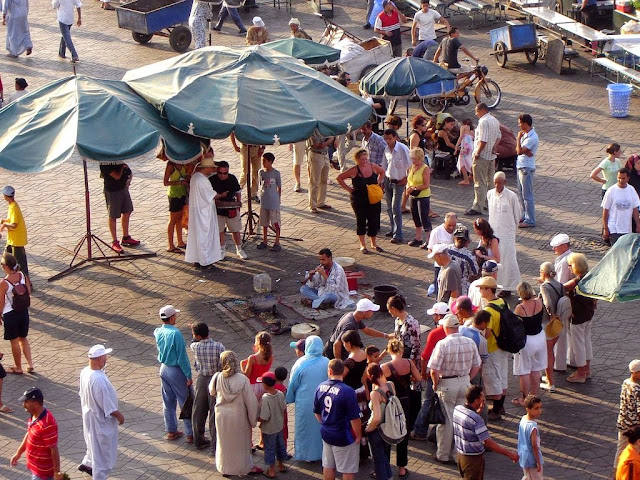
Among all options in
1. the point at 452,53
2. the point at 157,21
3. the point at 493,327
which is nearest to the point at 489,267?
the point at 493,327

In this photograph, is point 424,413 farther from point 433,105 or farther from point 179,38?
point 179,38

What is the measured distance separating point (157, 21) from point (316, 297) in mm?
13234

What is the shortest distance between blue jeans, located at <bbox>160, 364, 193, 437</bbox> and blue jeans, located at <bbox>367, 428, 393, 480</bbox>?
1987mm

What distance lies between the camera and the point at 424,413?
1111 cm

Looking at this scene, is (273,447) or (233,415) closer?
(233,415)

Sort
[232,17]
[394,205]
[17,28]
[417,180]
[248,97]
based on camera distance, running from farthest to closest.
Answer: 1. [232,17]
2. [17,28]
3. [394,205]
4. [417,180]
5. [248,97]

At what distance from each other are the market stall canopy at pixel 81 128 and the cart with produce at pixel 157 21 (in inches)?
423

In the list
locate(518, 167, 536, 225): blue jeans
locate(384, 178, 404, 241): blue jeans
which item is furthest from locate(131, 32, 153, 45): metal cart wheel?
locate(518, 167, 536, 225): blue jeans

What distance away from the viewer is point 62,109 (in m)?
14.4

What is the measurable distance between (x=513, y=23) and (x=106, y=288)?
12.7 meters

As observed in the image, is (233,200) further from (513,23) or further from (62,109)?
(513,23)

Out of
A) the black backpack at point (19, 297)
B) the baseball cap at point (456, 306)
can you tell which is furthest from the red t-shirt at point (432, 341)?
the black backpack at point (19, 297)

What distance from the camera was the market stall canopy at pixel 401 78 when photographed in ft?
59.1

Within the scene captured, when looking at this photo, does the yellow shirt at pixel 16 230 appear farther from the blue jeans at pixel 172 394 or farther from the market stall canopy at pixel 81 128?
the blue jeans at pixel 172 394
